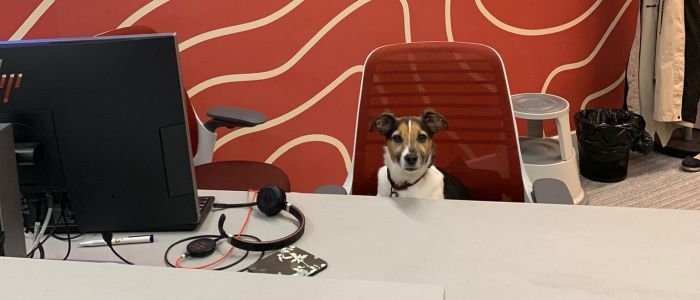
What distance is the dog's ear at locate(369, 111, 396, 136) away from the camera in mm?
1778

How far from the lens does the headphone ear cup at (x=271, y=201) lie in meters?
1.46

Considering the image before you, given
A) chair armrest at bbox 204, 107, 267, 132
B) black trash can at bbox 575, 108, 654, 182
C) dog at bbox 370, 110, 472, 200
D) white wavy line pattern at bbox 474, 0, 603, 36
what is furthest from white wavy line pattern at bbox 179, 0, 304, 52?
black trash can at bbox 575, 108, 654, 182

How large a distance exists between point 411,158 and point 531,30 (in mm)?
1742

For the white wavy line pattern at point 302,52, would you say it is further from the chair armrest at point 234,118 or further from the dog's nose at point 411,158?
the dog's nose at point 411,158

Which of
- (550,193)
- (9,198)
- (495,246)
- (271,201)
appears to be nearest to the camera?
(9,198)

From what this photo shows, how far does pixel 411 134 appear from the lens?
5.78 feet

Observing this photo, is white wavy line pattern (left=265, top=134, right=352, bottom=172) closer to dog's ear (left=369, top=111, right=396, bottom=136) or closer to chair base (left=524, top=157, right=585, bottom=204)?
chair base (left=524, top=157, right=585, bottom=204)

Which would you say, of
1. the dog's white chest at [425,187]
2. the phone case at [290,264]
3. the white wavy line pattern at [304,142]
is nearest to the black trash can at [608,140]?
the white wavy line pattern at [304,142]

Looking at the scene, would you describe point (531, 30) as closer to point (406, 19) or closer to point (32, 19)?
point (406, 19)

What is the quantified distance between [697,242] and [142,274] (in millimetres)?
1068

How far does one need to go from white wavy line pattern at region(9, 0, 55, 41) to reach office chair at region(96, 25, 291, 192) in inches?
11.7

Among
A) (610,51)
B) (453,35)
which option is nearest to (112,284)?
(453,35)

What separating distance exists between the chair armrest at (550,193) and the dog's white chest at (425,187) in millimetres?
280

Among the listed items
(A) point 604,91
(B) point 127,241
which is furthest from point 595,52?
(B) point 127,241
